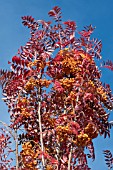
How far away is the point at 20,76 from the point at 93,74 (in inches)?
Result: 23.9

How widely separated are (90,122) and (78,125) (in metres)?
0.13

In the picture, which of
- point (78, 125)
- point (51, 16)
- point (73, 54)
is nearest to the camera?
point (78, 125)

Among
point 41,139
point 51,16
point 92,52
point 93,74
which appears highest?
point 51,16

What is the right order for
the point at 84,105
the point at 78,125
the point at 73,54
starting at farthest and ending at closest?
the point at 73,54, the point at 84,105, the point at 78,125

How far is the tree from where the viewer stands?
9.20 ft

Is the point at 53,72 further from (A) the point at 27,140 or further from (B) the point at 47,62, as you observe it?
(A) the point at 27,140

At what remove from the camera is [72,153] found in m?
2.79

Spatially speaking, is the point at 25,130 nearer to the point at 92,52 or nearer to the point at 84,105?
the point at 84,105

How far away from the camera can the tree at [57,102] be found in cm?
280

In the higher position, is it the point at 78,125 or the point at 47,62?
the point at 47,62

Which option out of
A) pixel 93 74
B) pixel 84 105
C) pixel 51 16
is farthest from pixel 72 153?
pixel 51 16

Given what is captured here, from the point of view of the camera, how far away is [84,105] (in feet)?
9.33

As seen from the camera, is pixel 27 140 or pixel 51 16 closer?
pixel 27 140

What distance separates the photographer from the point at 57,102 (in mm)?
3055
